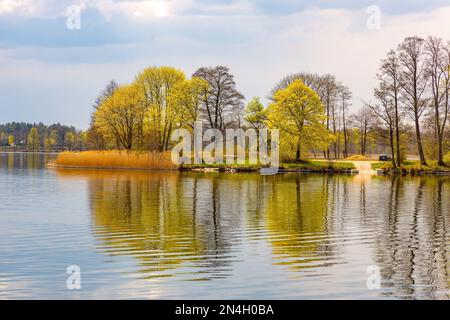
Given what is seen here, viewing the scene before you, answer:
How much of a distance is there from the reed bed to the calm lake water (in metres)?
29.4

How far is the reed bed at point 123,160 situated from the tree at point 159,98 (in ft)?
24.9

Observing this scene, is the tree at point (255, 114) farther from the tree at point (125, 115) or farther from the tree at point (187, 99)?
the tree at point (125, 115)

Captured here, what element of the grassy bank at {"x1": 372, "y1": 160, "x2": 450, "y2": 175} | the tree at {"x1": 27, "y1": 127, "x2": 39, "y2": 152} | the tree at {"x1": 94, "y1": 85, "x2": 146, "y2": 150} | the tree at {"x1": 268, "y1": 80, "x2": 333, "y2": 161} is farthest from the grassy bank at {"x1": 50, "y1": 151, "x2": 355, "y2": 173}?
the tree at {"x1": 27, "y1": 127, "x2": 39, "y2": 152}

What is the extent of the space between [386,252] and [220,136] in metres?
54.4

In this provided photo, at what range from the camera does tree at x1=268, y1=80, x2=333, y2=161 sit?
61500 millimetres

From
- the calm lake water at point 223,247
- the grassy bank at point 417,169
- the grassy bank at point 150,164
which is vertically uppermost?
the grassy bank at point 150,164

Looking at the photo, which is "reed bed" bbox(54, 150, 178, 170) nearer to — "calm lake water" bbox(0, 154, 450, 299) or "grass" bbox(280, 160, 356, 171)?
"grass" bbox(280, 160, 356, 171)

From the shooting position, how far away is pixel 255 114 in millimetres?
70688

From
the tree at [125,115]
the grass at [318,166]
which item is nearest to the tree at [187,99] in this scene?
the tree at [125,115]

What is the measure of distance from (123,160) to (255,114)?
Answer: 64.2ft

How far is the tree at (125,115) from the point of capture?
66.9 metres

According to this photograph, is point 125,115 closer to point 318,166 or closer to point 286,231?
point 318,166

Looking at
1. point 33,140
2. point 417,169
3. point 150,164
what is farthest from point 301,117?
point 33,140
